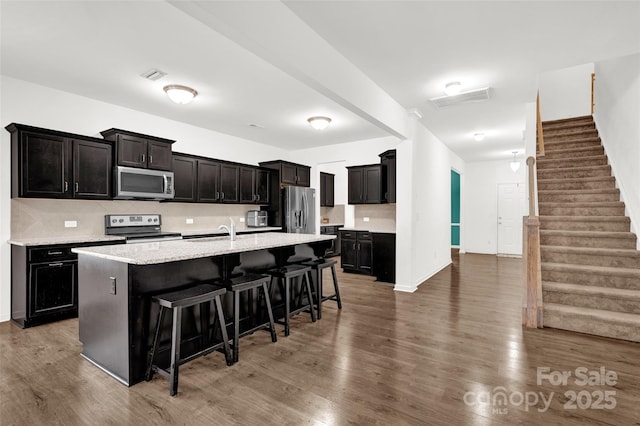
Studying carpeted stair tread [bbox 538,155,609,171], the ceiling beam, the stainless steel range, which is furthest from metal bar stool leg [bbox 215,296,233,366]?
carpeted stair tread [bbox 538,155,609,171]

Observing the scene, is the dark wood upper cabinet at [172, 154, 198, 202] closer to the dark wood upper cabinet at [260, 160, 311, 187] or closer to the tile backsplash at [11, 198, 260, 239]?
the tile backsplash at [11, 198, 260, 239]

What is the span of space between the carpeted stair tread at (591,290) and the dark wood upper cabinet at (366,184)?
299cm

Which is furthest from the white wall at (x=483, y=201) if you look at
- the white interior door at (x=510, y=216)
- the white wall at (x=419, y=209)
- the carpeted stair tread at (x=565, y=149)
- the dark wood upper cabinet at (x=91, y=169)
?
the dark wood upper cabinet at (x=91, y=169)

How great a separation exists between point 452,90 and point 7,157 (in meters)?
5.28

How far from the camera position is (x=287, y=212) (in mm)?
6773

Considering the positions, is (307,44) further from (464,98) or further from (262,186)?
(262,186)

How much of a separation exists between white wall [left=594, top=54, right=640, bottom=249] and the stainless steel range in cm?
615

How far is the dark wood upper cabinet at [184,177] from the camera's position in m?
5.11

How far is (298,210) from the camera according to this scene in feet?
22.6

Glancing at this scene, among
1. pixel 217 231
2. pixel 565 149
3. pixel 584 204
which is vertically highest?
pixel 565 149

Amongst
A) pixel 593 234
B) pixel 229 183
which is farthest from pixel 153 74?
pixel 593 234

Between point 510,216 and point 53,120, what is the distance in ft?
33.2

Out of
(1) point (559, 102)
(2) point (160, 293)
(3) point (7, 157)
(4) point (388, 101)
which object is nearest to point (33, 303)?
(3) point (7, 157)

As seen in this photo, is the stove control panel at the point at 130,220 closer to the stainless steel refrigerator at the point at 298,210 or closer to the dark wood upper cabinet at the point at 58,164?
the dark wood upper cabinet at the point at 58,164
